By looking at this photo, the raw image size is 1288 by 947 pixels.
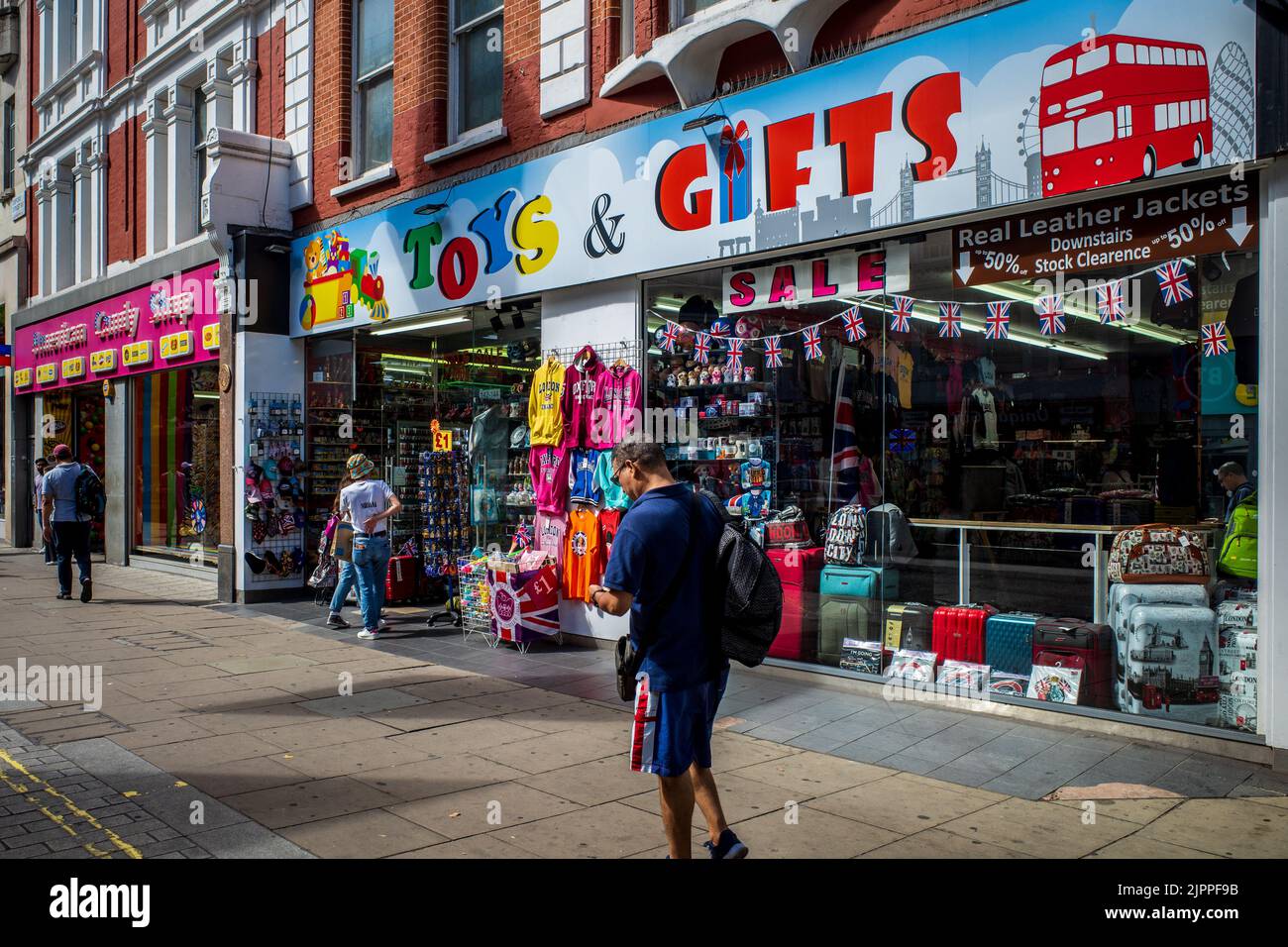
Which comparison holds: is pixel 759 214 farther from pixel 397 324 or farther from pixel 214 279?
pixel 214 279

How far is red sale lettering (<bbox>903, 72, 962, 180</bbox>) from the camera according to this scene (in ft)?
22.9

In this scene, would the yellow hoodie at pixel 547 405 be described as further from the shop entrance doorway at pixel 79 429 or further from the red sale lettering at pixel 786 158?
the shop entrance doorway at pixel 79 429

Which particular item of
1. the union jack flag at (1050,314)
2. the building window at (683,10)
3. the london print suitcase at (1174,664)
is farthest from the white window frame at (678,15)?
the london print suitcase at (1174,664)

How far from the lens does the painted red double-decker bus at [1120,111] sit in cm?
597

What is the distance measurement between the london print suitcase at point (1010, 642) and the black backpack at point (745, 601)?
3.48m

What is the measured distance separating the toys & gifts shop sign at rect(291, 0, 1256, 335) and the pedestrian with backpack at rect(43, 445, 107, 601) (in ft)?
18.5

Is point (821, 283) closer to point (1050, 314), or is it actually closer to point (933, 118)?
point (933, 118)

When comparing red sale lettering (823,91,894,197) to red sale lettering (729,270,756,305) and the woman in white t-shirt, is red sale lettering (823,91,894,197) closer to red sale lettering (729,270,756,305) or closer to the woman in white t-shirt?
red sale lettering (729,270,756,305)

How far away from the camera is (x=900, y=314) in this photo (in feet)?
25.9

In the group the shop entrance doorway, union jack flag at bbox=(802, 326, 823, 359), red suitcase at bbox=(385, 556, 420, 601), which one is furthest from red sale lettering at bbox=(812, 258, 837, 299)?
the shop entrance doorway

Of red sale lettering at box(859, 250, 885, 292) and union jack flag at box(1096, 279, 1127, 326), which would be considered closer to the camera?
union jack flag at box(1096, 279, 1127, 326)

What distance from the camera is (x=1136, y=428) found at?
23.4 feet

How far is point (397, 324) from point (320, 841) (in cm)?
864

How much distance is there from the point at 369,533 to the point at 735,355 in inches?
166
